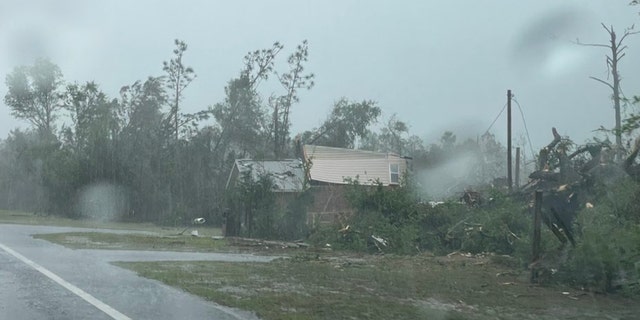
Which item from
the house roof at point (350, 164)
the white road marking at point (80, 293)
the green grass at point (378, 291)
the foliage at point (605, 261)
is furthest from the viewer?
the house roof at point (350, 164)

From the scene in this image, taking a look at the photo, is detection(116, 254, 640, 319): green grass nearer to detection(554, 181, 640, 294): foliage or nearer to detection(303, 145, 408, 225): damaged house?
detection(554, 181, 640, 294): foliage

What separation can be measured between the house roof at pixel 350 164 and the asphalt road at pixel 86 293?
27.4 metres

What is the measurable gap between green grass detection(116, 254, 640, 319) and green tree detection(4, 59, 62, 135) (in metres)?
66.4

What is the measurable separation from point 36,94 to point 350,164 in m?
46.1

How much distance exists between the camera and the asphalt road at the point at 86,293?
10.4 m

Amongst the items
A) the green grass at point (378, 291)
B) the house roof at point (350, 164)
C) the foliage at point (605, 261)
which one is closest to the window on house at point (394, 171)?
the house roof at point (350, 164)

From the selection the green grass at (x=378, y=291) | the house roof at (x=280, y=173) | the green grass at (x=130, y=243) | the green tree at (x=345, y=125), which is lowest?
the green grass at (x=378, y=291)

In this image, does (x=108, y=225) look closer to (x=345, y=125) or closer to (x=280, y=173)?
(x=280, y=173)

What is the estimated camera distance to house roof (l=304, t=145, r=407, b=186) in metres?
46.6

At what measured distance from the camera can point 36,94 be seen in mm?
79125

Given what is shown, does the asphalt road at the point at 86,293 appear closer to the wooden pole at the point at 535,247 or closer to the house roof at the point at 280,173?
the wooden pole at the point at 535,247

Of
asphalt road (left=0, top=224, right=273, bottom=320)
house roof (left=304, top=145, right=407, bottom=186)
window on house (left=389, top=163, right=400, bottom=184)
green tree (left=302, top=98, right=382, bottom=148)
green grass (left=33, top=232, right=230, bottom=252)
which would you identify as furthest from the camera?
green tree (left=302, top=98, right=382, bottom=148)

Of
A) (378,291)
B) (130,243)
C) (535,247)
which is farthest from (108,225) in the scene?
(378,291)

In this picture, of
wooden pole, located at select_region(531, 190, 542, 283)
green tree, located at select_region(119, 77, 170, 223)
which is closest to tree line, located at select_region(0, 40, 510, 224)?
green tree, located at select_region(119, 77, 170, 223)
